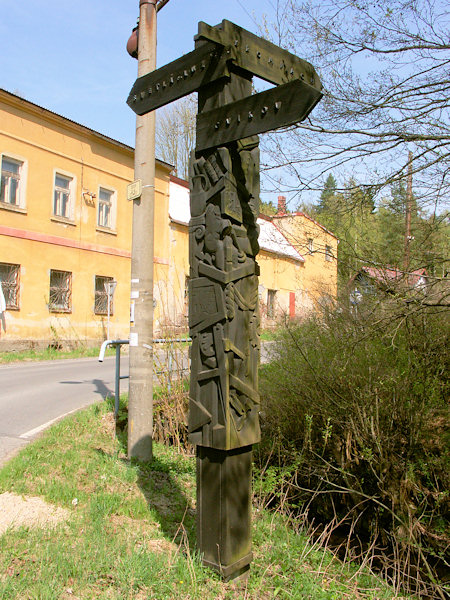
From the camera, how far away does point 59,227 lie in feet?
57.6

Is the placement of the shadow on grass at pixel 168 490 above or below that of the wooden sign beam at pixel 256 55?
below

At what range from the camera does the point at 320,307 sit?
732 centimetres

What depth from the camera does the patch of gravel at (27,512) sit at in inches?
143

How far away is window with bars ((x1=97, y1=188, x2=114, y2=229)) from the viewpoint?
1959 cm

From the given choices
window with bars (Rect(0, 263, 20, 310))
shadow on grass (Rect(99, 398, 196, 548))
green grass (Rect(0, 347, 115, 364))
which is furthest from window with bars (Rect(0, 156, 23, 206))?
shadow on grass (Rect(99, 398, 196, 548))

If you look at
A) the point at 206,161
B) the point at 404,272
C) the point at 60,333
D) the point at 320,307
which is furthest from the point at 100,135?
the point at 206,161

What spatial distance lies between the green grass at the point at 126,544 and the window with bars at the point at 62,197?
13.4 m

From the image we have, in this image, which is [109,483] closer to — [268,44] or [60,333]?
[268,44]

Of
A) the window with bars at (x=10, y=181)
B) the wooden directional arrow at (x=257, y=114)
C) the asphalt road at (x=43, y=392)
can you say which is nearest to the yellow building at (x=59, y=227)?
the window with bars at (x=10, y=181)

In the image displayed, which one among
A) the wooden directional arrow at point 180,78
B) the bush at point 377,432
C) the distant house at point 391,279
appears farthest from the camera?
the distant house at point 391,279

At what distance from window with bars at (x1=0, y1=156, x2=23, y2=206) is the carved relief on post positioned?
14.3 m

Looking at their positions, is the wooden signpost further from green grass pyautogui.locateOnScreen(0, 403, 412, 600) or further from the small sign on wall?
the small sign on wall

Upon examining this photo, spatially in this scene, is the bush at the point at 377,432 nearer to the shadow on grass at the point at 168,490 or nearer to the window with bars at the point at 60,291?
the shadow on grass at the point at 168,490

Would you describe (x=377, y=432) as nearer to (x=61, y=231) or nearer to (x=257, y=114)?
(x=257, y=114)
